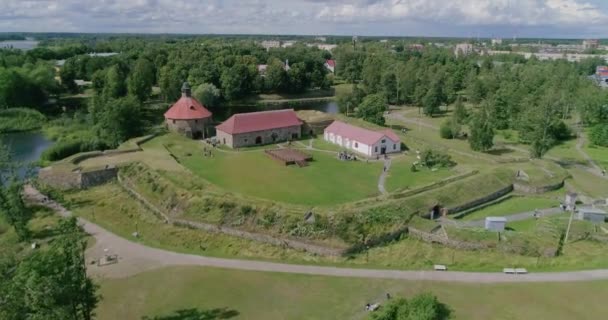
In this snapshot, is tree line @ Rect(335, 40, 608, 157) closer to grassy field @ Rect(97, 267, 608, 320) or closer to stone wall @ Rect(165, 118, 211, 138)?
stone wall @ Rect(165, 118, 211, 138)

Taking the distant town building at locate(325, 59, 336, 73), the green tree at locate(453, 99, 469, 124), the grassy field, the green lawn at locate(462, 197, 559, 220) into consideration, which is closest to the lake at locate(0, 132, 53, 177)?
the grassy field

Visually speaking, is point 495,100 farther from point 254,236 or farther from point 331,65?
point 331,65

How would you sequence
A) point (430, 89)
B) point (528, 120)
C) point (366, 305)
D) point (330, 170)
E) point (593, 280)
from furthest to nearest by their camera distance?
1. point (430, 89)
2. point (528, 120)
3. point (330, 170)
4. point (593, 280)
5. point (366, 305)

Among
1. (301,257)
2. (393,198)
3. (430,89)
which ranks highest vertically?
(430,89)

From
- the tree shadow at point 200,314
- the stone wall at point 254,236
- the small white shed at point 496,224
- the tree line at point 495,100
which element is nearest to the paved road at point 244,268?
the stone wall at point 254,236

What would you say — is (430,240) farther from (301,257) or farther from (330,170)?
(330,170)

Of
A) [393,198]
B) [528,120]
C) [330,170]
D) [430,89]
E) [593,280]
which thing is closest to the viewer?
[593,280]

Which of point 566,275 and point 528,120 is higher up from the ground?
point 528,120

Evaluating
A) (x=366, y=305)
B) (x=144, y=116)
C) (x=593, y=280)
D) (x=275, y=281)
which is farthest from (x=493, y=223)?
(x=144, y=116)
